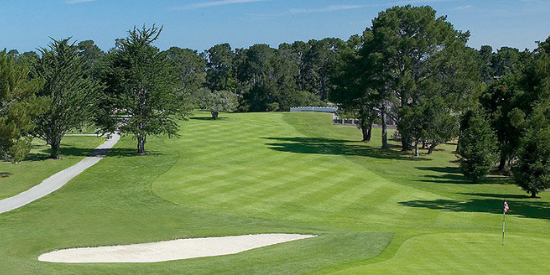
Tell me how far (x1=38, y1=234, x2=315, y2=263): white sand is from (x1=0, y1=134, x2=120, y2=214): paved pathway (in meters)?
12.9

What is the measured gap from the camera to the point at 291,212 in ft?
114

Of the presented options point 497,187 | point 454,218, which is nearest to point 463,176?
point 497,187

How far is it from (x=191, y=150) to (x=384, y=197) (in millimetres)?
28345

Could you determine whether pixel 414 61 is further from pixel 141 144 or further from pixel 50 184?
pixel 50 184

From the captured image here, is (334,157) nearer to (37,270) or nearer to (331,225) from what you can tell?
(331,225)

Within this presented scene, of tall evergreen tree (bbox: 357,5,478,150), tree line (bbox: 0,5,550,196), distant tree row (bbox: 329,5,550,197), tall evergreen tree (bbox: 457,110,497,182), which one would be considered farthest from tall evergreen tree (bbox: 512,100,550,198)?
tall evergreen tree (bbox: 357,5,478,150)

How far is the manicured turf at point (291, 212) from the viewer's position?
2055 centimetres

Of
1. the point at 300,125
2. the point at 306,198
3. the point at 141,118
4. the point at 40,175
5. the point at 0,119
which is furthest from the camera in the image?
the point at 300,125

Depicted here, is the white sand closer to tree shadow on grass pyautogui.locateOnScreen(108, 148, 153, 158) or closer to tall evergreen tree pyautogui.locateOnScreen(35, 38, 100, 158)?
tall evergreen tree pyautogui.locateOnScreen(35, 38, 100, 158)

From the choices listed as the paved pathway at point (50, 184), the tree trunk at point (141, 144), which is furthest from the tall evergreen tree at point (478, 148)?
the paved pathway at point (50, 184)

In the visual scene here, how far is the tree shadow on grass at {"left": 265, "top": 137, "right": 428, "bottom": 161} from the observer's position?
64.8 metres

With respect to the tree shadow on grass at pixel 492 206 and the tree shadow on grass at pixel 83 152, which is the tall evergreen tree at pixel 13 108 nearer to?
the tree shadow on grass at pixel 83 152

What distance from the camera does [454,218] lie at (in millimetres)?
33594

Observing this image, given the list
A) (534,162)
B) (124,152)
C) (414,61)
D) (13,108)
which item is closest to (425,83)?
(414,61)
